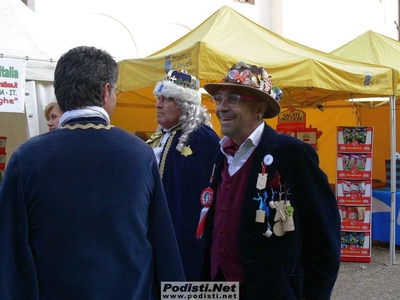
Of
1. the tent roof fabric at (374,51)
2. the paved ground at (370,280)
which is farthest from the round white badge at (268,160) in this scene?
the tent roof fabric at (374,51)

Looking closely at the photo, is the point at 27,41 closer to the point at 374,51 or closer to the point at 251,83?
the point at 251,83

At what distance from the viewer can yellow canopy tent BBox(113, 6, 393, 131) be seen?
5570 millimetres

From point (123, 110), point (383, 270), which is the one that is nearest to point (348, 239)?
point (383, 270)

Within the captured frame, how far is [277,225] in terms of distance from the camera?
2.22 meters

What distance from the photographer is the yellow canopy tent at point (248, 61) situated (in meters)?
5.57

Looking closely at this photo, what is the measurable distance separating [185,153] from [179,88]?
48 cm

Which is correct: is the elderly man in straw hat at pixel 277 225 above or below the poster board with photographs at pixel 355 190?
above

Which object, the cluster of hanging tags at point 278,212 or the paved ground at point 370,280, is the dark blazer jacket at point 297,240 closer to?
the cluster of hanging tags at point 278,212

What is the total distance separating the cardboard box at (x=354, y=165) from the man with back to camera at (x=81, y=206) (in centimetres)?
575

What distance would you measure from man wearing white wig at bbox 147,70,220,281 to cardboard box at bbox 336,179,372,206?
414cm

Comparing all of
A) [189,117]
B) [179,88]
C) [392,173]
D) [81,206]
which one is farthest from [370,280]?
[81,206]

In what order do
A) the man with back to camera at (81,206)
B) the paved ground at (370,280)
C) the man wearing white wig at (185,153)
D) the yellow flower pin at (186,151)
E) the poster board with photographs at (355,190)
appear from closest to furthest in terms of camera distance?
the man with back to camera at (81,206) < the man wearing white wig at (185,153) < the yellow flower pin at (186,151) < the paved ground at (370,280) < the poster board with photographs at (355,190)

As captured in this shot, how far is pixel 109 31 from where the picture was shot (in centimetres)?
1039

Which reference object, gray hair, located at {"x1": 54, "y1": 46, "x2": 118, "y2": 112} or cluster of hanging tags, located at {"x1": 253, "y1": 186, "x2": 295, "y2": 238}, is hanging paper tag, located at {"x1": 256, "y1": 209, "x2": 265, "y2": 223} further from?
gray hair, located at {"x1": 54, "y1": 46, "x2": 118, "y2": 112}
